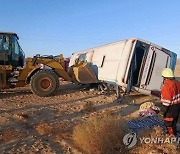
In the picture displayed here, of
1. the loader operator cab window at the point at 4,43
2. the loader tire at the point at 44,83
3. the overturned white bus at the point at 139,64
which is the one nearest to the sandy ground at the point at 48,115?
the loader tire at the point at 44,83

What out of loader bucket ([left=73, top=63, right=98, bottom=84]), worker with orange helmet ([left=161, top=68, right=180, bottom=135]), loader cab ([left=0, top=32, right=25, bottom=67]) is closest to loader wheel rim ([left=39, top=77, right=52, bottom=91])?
loader cab ([left=0, top=32, right=25, bottom=67])

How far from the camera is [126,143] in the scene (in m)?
7.19

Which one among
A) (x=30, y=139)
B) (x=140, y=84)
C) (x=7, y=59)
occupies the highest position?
(x=7, y=59)

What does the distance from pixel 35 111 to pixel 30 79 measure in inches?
159

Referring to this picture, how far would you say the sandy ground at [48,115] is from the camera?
747cm

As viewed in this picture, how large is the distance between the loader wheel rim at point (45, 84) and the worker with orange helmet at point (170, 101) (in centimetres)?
765

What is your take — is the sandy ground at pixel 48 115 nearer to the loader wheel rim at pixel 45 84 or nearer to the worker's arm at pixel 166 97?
the loader wheel rim at pixel 45 84

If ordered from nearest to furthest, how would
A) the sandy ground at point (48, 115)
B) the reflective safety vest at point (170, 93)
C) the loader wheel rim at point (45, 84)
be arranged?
the sandy ground at point (48, 115), the reflective safety vest at point (170, 93), the loader wheel rim at point (45, 84)

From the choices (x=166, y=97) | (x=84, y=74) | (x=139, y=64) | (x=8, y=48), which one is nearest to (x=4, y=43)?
(x=8, y=48)

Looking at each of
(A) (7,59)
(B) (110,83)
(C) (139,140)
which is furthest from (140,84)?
(C) (139,140)

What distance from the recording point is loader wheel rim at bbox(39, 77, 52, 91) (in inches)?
571

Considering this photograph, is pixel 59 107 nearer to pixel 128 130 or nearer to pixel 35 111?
pixel 35 111

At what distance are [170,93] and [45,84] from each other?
792 cm

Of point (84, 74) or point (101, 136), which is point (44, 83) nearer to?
point (84, 74)
